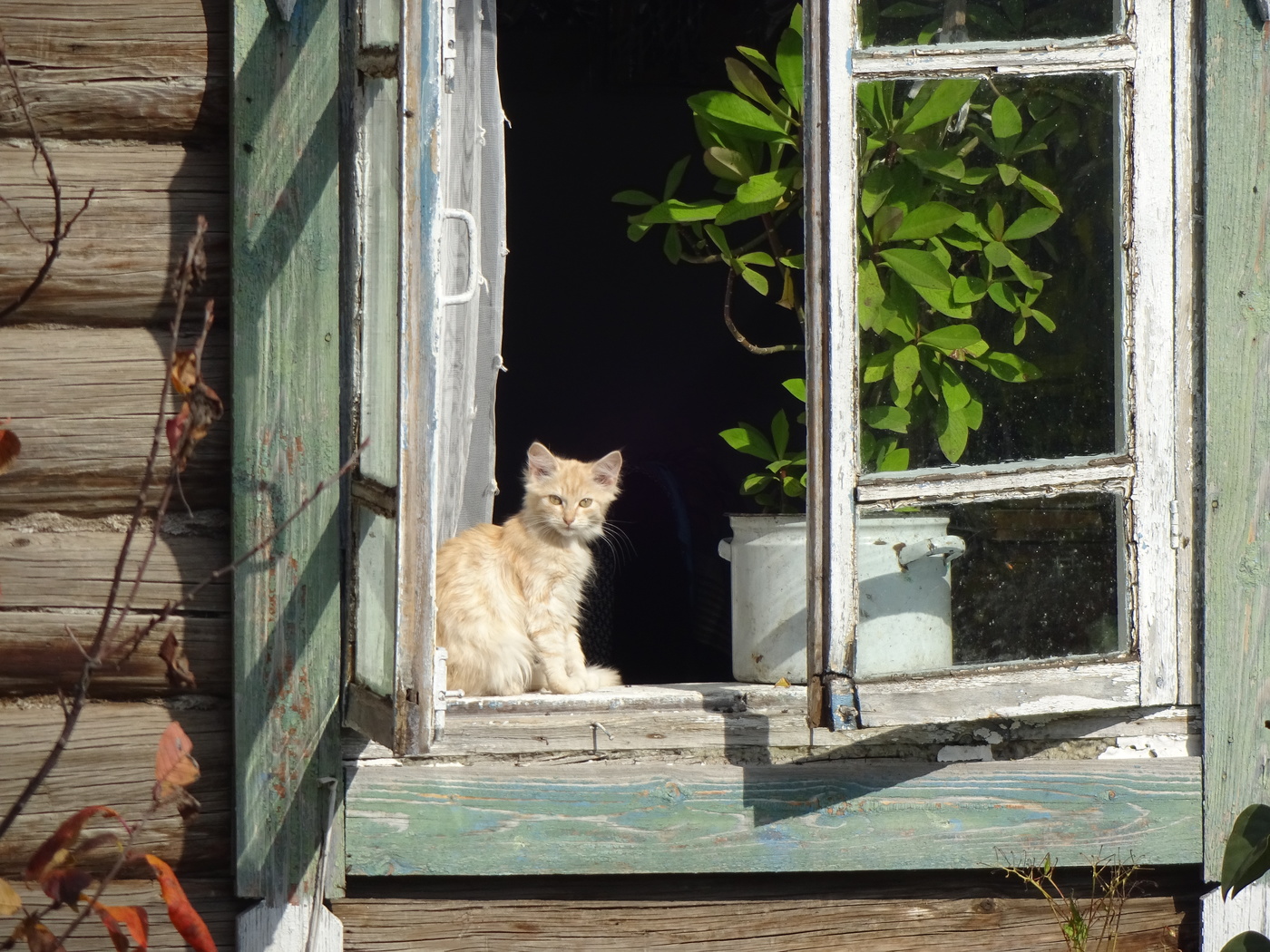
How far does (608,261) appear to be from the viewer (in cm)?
542

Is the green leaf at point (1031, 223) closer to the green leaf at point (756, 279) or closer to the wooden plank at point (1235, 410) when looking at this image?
the wooden plank at point (1235, 410)

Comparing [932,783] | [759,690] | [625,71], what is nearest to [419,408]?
[759,690]

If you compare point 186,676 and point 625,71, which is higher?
point 625,71

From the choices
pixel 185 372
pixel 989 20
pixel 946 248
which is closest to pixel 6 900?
pixel 185 372

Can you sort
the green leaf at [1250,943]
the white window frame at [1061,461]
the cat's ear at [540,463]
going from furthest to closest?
the cat's ear at [540,463] < the white window frame at [1061,461] < the green leaf at [1250,943]

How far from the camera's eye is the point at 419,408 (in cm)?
189

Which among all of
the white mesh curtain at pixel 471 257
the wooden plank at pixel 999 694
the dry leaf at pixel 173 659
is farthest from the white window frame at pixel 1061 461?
the dry leaf at pixel 173 659

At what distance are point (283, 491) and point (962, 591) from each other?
1.28 metres

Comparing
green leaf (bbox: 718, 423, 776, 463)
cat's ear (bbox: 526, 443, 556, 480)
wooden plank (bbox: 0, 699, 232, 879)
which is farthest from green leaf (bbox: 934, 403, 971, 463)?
→ wooden plank (bbox: 0, 699, 232, 879)

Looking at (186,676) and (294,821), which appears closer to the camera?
(186,676)

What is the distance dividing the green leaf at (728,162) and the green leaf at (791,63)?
191mm

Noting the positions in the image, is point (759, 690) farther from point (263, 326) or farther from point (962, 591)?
point (263, 326)

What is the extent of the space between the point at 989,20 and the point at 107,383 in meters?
1.79

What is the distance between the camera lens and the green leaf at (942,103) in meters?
2.22
